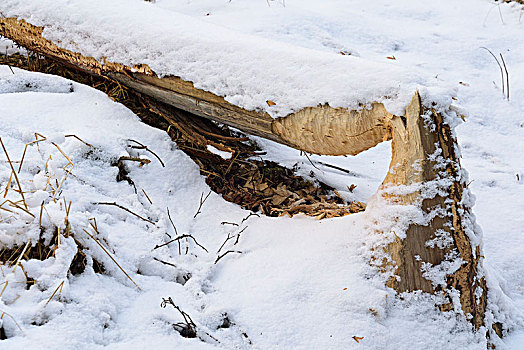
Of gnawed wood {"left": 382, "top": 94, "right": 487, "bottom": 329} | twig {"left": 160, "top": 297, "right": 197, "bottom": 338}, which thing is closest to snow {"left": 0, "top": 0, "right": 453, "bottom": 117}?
gnawed wood {"left": 382, "top": 94, "right": 487, "bottom": 329}

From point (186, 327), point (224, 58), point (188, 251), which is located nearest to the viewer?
point (186, 327)

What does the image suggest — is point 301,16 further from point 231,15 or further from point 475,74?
point 475,74

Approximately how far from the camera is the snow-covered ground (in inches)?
69.1

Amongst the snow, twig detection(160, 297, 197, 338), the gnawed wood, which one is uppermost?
the snow

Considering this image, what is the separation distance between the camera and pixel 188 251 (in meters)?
2.34

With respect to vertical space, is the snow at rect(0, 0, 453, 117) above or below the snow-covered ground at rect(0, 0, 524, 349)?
above

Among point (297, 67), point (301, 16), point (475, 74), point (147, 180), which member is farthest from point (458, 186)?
point (301, 16)

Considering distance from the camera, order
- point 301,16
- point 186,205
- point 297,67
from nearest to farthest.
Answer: point 297,67 → point 186,205 → point 301,16

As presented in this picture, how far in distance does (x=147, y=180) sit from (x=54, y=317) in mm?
1188

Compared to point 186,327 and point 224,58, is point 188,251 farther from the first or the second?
point 224,58

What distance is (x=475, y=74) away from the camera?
4.63m

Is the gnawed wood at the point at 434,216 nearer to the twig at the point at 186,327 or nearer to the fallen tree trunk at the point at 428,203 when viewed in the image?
the fallen tree trunk at the point at 428,203

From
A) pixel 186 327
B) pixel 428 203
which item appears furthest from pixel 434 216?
pixel 186 327

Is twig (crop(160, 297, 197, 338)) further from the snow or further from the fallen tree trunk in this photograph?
the snow
